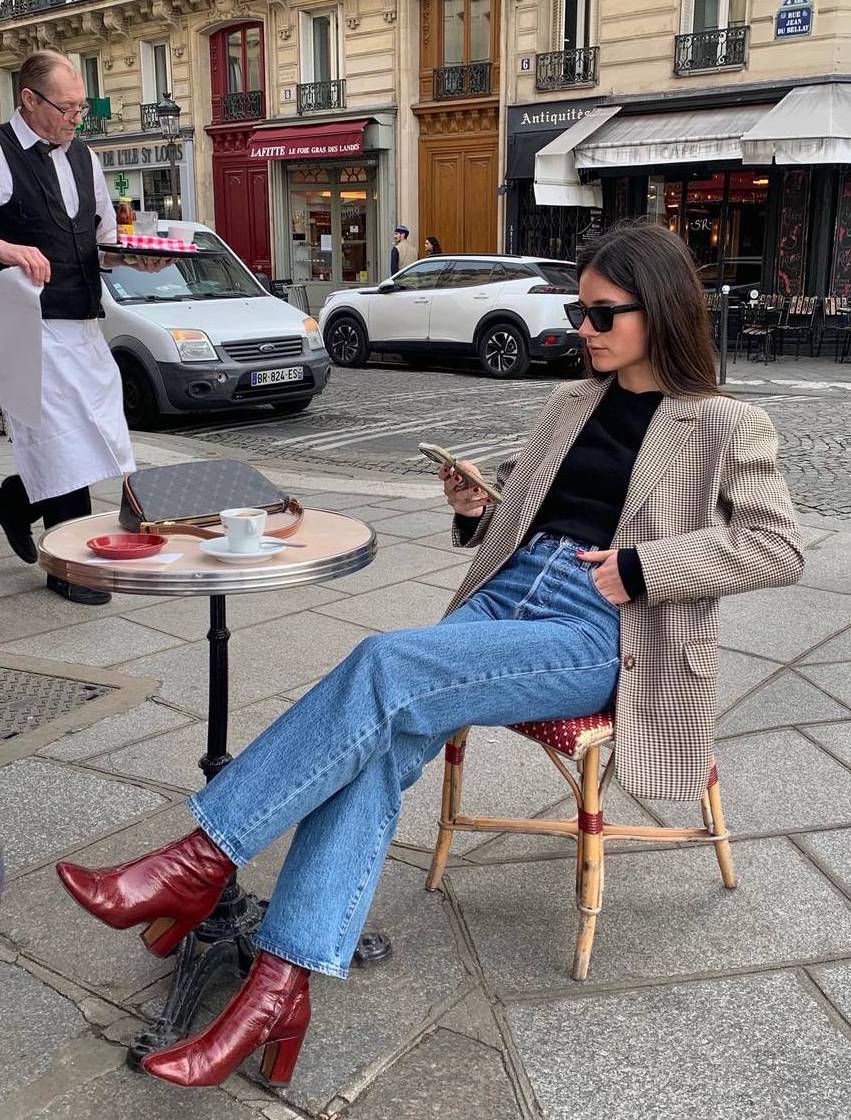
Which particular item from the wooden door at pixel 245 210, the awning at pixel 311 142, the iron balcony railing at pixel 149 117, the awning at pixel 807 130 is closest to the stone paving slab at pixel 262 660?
the awning at pixel 807 130

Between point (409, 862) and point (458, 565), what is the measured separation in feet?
9.46

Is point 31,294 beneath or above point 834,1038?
above

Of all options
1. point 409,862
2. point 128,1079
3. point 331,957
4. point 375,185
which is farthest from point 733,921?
point 375,185

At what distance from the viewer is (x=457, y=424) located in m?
10.4

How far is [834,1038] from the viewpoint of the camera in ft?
7.15

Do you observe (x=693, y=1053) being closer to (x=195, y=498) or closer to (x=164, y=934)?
(x=164, y=934)

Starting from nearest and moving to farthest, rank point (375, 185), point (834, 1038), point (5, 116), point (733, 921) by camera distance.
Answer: point (834, 1038)
point (733, 921)
point (375, 185)
point (5, 116)

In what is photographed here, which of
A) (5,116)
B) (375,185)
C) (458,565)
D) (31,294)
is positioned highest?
(5,116)

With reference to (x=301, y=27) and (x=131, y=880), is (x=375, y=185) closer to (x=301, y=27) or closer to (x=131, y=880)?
(x=301, y=27)

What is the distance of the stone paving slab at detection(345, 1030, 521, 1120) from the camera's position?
199 cm

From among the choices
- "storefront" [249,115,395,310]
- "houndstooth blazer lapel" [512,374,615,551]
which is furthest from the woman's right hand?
"storefront" [249,115,395,310]

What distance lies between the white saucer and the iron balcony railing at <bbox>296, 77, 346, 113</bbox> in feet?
77.7

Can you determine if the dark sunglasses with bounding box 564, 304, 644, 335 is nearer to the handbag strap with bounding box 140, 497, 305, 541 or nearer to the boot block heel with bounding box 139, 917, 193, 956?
the handbag strap with bounding box 140, 497, 305, 541

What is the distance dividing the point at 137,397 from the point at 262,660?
646 centimetres
